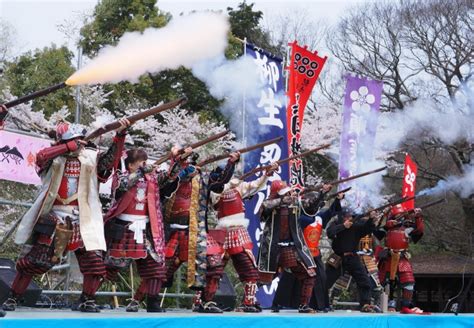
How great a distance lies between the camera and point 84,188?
7.91 metres

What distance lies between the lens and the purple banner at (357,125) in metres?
13.3

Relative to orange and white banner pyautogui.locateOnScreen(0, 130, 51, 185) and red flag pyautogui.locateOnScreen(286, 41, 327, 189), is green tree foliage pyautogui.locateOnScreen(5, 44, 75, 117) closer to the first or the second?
red flag pyautogui.locateOnScreen(286, 41, 327, 189)

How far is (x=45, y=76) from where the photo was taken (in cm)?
1770

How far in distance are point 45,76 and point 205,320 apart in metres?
11.0

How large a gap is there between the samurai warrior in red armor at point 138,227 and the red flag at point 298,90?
3.72 metres

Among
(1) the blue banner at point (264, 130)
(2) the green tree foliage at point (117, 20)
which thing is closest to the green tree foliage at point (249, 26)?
(2) the green tree foliage at point (117, 20)

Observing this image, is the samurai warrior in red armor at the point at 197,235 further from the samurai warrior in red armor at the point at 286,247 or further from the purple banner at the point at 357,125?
the purple banner at the point at 357,125

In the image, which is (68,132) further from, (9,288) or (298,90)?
(298,90)

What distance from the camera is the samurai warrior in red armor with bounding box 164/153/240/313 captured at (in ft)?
30.3

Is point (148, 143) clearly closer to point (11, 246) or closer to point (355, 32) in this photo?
point (11, 246)

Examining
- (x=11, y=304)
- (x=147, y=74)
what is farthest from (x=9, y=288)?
(x=147, y=74)

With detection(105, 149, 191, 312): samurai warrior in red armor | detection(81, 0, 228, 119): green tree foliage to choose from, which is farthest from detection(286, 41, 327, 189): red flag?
detection(81, 0, 228, 119): green tree foliage

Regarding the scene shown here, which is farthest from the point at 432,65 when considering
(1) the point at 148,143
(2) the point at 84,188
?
(2) the point at 84,188

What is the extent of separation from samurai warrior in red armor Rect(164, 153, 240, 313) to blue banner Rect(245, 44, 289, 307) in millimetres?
2207
